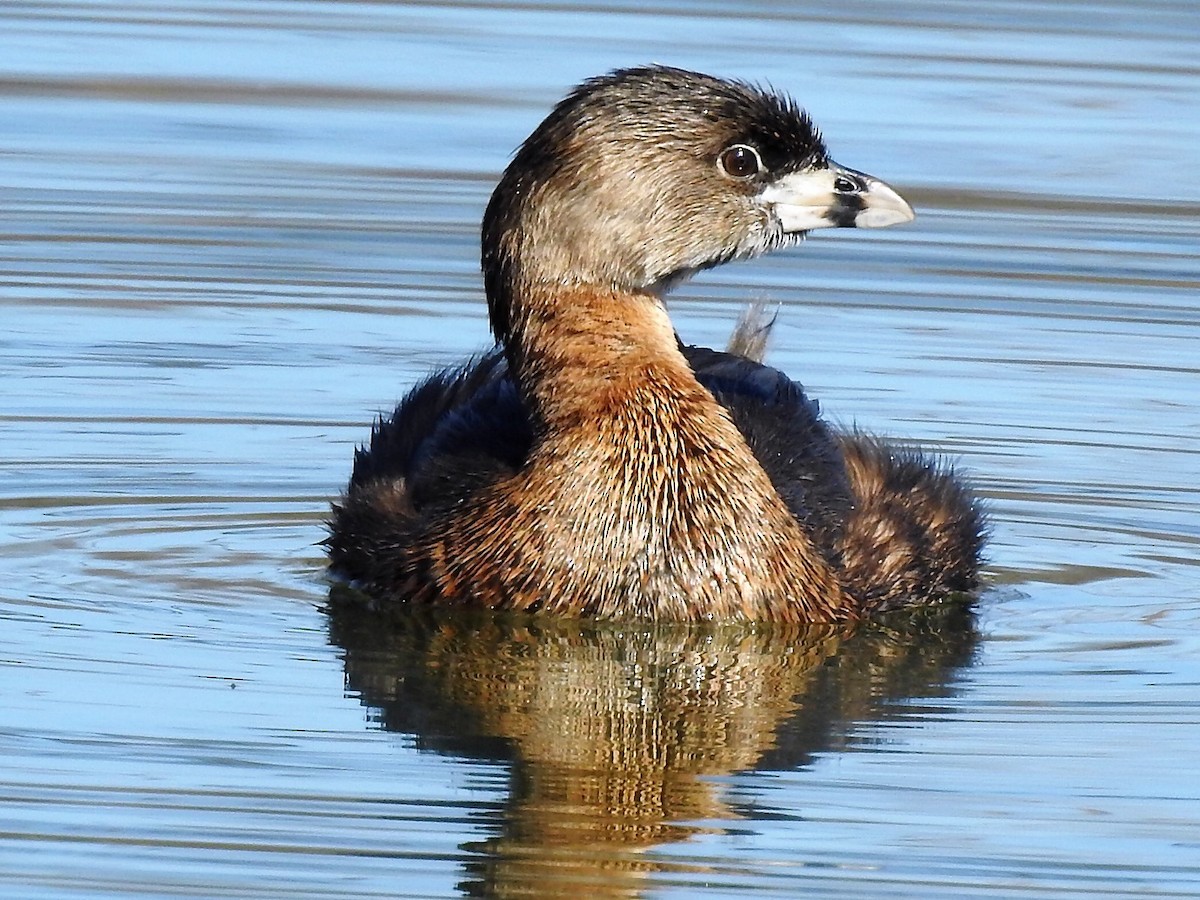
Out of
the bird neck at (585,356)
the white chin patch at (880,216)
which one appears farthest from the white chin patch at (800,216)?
the bird neck at (585,356)

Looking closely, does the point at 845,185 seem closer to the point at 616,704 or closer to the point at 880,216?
the point at 880,216

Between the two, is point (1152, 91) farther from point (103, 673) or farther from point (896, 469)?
point (103, 673)

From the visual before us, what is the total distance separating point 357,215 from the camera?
14969 millimetres

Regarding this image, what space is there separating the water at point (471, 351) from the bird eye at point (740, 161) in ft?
4.55

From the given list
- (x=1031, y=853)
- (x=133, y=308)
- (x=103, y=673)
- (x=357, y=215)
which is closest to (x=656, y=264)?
(x=103, y=673)

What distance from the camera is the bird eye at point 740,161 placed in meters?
9.63

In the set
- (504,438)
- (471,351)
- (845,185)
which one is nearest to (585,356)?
(504,438)

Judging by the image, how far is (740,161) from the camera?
380 inches

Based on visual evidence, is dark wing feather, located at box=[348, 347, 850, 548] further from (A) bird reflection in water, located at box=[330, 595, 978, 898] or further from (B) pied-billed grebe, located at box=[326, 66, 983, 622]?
(A) bird reflection in water, located at box=[330, 595, 978, 898]

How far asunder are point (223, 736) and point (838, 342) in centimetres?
561

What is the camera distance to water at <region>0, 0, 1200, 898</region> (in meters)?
7.27

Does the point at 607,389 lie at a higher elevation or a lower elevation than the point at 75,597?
higher

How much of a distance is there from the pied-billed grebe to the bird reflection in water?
114mm

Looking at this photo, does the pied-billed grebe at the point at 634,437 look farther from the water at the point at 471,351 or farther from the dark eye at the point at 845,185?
the water at the point at 471,351
